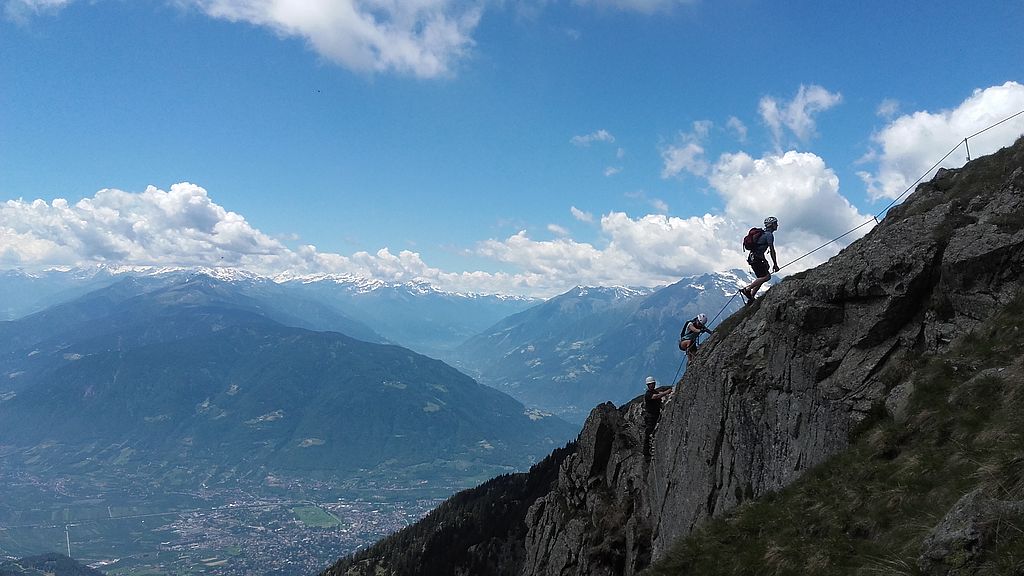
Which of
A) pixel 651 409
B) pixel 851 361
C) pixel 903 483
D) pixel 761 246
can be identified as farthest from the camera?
pixel 651 409

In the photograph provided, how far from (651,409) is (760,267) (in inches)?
511

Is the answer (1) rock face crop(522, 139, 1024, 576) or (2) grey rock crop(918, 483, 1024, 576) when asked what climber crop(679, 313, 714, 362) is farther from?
(2) grey rock crop(918, 483, 1024, 576)

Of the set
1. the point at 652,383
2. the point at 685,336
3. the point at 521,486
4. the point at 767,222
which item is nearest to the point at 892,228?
the point at 767,222

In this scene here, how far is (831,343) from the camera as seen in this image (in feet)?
66.9

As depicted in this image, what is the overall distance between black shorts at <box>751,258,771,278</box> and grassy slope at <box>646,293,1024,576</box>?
9.00 metres

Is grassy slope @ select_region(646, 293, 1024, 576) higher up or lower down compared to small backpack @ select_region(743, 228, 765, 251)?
lower down

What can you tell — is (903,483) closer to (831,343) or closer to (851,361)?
(851,361)

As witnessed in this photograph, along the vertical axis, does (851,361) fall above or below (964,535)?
above

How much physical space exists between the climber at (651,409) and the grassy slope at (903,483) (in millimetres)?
16436

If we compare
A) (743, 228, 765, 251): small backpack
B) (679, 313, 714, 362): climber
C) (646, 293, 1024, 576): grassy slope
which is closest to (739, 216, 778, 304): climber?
(743, 228, 765, 251): small backpack

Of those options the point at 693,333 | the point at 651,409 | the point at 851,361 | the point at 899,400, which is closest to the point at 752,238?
the point at 693,333

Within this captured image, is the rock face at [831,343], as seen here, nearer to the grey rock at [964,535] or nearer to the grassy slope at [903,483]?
the grassy slope at [903,483]

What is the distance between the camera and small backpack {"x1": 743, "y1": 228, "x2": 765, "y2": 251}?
26.2 meters

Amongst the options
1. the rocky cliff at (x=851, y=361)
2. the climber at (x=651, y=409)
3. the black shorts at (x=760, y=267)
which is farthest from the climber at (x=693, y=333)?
the black shorts at (x=760, y=267)
